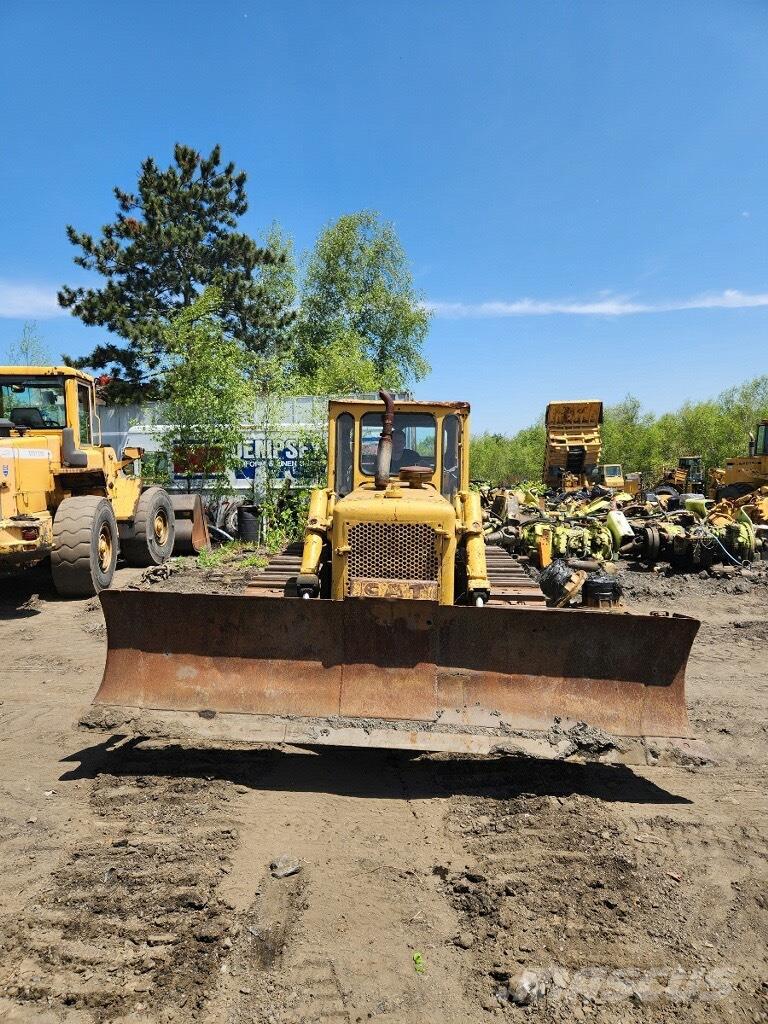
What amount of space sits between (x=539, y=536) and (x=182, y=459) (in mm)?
7982

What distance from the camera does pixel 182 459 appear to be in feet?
49.8

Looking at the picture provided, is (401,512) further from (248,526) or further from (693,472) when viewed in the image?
(693,472)

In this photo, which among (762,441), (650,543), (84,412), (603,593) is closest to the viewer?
(603,593)

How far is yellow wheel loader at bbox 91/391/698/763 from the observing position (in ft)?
13.2

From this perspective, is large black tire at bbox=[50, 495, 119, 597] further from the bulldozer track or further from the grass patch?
the bulldozer track

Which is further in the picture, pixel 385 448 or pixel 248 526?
pixel 248 526

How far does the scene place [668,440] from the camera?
136 feet

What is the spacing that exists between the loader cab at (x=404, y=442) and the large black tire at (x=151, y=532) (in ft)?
21.8

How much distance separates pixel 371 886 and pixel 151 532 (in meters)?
9.49

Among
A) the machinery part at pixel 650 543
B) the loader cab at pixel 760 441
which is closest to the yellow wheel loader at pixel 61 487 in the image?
the machinery part at pixel 650 543

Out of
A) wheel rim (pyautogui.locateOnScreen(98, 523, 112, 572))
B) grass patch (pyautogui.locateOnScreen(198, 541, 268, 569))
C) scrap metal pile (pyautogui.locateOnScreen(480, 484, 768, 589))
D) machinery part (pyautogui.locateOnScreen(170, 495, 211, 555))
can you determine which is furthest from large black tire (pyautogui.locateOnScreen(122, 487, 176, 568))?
scrap metal pile (pyautogui.locateOnScreen(480, 484, 768, 589))

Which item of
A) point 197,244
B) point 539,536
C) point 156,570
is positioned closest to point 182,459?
point 156,570

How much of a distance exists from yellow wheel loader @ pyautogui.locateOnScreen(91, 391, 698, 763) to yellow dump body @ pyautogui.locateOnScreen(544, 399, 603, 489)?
2254 centimetres

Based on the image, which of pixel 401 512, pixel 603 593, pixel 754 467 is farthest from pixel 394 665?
pixel 754 467
